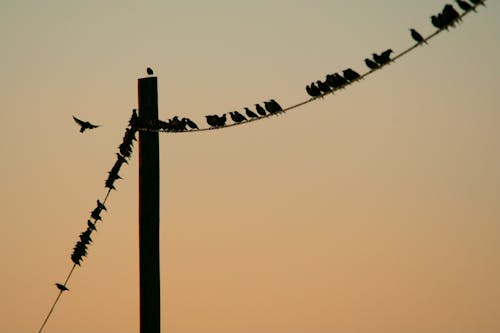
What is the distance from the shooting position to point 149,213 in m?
13.3

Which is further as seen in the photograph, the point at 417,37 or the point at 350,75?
the point at 350,75

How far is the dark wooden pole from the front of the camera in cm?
1311

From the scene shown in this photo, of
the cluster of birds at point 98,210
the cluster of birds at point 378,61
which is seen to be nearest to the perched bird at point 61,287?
the cluster of birds at point 98,210

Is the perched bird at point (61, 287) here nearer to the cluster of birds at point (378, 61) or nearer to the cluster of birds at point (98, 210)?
the cluster of birds at point (98, 210)

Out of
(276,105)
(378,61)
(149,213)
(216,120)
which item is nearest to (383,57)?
(378,61)

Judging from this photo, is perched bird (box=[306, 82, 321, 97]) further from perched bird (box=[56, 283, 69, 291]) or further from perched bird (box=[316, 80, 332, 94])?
perched bird (box=[56, 283, 69, 291])

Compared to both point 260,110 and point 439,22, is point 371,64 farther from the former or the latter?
point 260,110

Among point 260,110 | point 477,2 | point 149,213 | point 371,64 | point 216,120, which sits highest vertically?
point 216,120

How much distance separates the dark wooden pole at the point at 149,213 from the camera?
43.0 feet

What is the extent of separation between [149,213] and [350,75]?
A: 375cm

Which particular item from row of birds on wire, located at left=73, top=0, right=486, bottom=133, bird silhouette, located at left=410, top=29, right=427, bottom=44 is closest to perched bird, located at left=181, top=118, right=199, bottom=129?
row of birds on wire, located at left=73, top=0, right=486, bottom=133

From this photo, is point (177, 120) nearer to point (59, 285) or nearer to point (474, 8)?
point (59, 285)

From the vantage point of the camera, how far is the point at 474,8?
29.5 ft

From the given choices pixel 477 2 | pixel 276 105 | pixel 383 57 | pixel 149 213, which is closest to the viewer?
pixel 477 2
